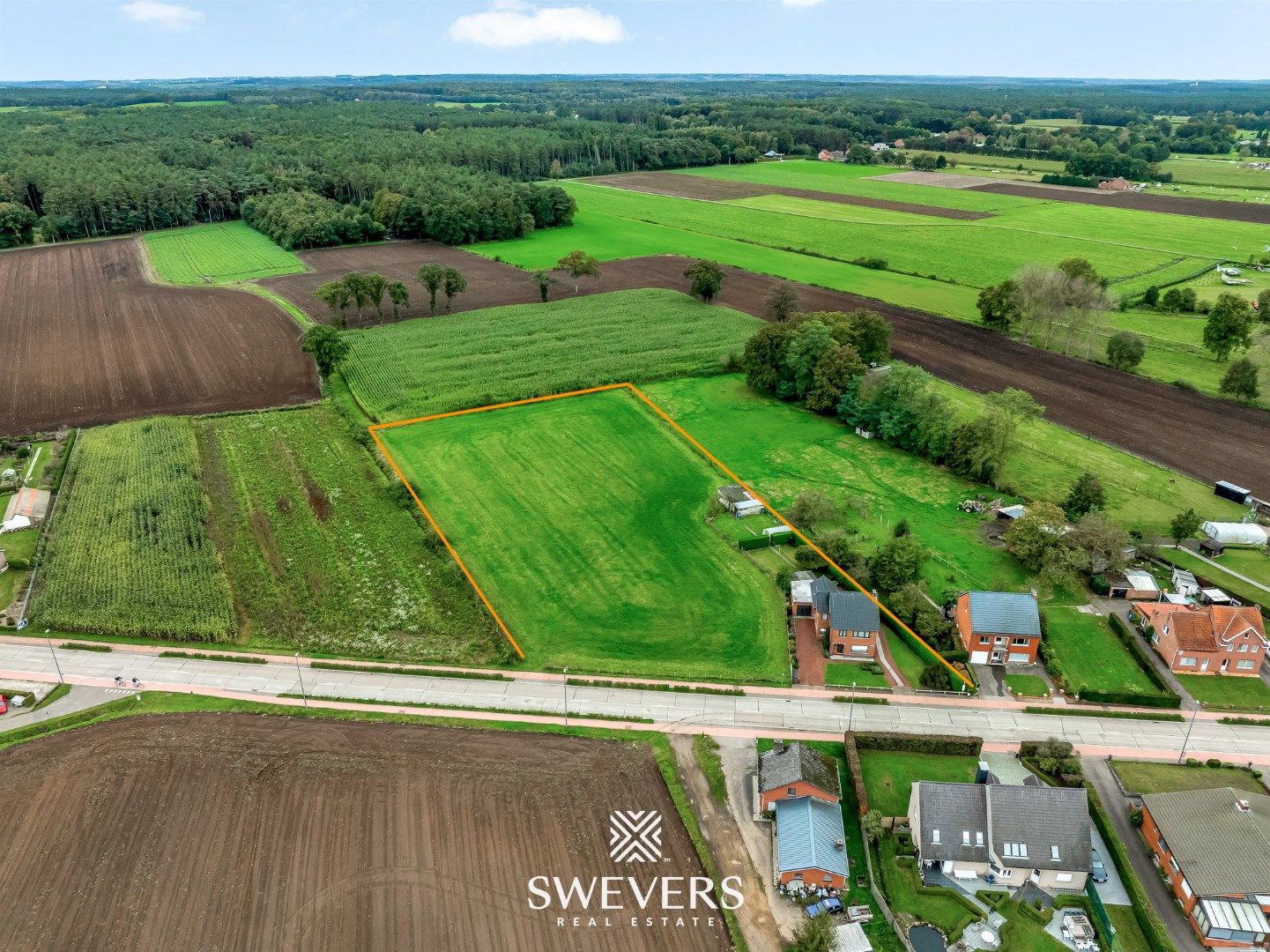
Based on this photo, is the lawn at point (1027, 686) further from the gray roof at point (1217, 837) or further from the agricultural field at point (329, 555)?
the agricultural field at point (329, 555)

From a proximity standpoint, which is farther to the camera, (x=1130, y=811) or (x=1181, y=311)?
(x=1181, y=311)

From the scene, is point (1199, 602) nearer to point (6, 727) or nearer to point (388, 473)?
point (388, 473)

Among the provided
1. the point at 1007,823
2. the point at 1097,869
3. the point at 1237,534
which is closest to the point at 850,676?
the point at 1007,823

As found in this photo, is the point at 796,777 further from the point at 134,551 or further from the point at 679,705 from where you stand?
the point at 134,551

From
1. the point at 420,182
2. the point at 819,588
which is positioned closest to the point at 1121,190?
the point at 420,182

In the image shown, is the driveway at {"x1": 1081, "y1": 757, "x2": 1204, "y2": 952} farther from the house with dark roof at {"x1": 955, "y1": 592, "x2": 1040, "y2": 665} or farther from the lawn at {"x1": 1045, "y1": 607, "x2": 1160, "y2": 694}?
the house with dark roof at {"x1": 955, "y1": 592, "x2": 1040, "y2": 665}

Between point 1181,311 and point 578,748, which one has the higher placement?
point 1181,311

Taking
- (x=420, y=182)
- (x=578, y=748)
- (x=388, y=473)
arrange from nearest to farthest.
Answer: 1. (x=578, y=748)
2. (x=388, y=473)
3. (x=420, y=182)

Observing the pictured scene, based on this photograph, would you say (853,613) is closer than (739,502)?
Yes
